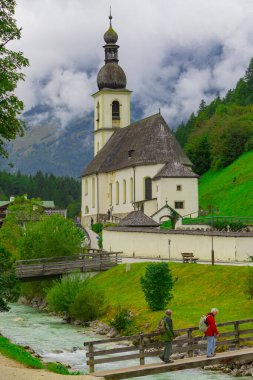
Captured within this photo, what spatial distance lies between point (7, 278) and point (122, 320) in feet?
25.6

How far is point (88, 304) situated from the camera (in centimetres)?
4897

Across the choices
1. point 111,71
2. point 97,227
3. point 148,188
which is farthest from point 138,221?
point 111,71

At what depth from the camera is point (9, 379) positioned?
23.0 m

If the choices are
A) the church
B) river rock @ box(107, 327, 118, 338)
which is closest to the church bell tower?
the church

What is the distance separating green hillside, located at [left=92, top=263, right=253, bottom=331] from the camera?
136 feet

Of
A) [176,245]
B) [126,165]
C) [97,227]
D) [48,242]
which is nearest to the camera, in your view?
[176,245]

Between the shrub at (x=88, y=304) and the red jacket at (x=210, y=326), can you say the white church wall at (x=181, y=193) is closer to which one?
the shrub at (x=88, y=304)

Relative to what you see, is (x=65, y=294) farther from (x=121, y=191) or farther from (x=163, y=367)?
(x=121, y=191)

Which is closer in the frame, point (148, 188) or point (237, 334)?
point (237, 334)

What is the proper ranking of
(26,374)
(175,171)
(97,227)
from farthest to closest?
(97,227)
(175,171)
(26,374)

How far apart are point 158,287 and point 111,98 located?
7121 centimetres

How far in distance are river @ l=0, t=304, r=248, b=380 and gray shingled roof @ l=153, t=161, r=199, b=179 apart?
101 feet

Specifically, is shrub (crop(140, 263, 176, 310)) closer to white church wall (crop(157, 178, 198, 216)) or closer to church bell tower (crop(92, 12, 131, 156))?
white church wall (crop(157, 178, 198, 216))

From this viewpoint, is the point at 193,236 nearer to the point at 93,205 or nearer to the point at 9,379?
the point at 9,379
